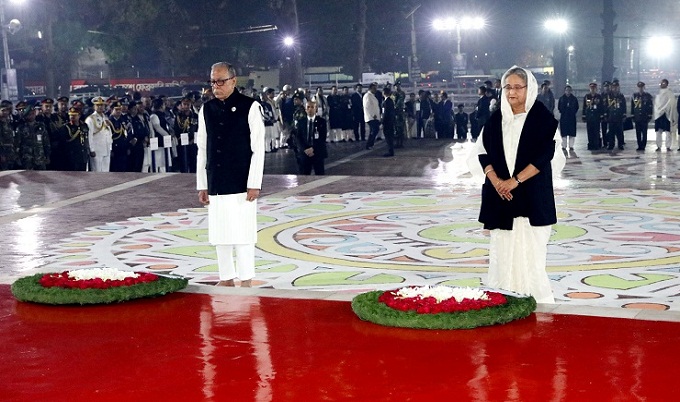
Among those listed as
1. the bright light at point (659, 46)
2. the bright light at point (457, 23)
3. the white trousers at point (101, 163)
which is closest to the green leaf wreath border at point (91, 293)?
the white trousers at point (101, 163)

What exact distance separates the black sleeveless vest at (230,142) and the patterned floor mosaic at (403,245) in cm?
138

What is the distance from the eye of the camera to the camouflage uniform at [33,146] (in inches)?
784

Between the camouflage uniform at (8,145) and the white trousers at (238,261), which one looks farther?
the camouflage uniform at (8,145)

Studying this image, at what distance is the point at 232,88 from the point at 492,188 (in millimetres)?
2295

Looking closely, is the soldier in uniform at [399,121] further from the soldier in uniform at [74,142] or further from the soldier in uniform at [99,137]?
the soldier in uniform at [74,142]

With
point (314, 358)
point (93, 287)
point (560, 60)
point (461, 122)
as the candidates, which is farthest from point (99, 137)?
point (560, 60)

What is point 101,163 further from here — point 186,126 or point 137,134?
point 186,126

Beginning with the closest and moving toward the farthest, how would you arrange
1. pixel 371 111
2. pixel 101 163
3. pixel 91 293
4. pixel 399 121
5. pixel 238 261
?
1. pixel 91 293
2. pixel 238 261
3. pixel 101 163
4. pixel 399 121
5. pixel 371 111

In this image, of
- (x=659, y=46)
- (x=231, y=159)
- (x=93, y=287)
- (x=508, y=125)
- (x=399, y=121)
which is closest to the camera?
(x=508, y=125)

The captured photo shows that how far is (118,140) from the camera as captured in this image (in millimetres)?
20625

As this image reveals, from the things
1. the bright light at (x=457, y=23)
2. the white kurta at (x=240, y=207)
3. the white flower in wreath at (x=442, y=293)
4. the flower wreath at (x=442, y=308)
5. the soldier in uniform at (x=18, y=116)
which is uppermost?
the bright light at (x=457, y=23)

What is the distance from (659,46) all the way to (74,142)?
61391 mm

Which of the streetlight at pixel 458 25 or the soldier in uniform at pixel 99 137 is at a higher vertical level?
the streetlight at pixel 458 25

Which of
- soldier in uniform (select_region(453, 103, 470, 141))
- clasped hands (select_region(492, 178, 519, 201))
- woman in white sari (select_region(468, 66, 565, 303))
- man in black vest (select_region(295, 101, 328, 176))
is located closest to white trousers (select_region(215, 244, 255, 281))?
woman in white sari (select_region(468, 66, 565, 303))
